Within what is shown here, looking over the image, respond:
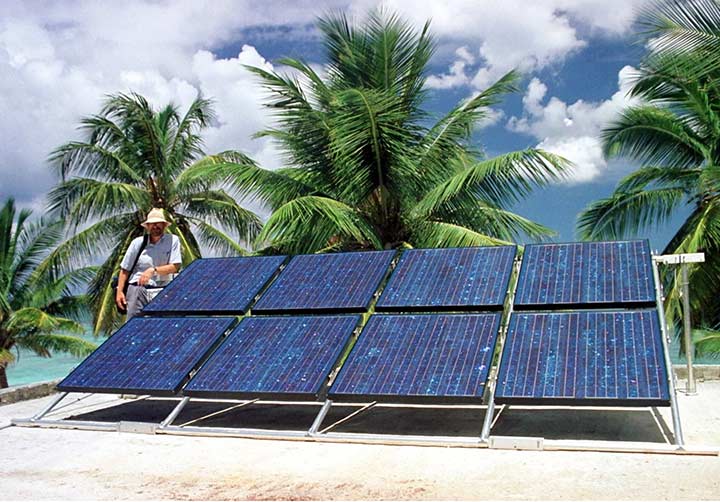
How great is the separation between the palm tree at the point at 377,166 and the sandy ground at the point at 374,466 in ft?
21.7

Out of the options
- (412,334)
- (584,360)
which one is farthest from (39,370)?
(584,360)

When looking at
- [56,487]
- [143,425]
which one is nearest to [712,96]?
[143,425]

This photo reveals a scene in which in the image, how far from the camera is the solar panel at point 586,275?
23.5 feet

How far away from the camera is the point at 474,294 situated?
25.1 feet

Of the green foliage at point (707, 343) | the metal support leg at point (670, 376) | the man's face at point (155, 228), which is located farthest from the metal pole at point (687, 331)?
the man's face at point (155, 228)

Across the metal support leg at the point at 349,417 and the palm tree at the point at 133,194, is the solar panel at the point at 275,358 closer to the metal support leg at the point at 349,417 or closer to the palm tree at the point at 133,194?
the metal support leg at the point at 349,417

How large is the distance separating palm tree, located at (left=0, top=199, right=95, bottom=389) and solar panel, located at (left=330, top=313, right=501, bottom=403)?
15.0m

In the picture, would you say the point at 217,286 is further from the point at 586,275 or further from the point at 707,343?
the point at 707,343

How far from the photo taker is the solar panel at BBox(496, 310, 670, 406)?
6.04 meters

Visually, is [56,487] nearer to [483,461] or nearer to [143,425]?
[143,425]

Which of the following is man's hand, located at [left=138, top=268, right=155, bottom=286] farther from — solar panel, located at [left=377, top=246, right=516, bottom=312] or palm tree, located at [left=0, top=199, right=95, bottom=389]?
palm tree, located at [left=0, top=199, right=95, bottom=389]

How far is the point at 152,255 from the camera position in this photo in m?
9.45

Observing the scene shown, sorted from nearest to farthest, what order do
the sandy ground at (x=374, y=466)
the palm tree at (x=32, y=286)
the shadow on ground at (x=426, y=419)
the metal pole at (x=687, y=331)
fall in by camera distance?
the sandy ground at (x=374, y=466) < the shadow on ground at (x=426, y=419) < the metal pole at (x=687, y=331) < the palm tree at (x=32, y=286)

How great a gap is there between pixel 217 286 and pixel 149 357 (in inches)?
54.9
